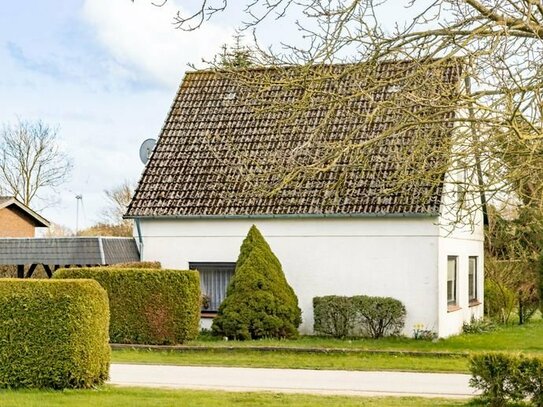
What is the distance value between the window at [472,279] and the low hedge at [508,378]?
16.5m

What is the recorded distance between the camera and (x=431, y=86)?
13.4m

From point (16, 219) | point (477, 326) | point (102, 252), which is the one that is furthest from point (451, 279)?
point (16, 219)

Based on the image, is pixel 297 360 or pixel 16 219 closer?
pixel 297 360

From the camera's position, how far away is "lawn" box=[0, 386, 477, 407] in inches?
525

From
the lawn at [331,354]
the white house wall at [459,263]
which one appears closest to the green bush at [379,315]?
the lawn at [331,354]

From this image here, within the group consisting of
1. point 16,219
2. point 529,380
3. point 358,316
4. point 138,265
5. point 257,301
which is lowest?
point 529,380

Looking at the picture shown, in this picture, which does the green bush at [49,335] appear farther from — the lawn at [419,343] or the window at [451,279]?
the window at [451,279]

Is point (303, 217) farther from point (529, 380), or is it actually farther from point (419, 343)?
point (529, 380)

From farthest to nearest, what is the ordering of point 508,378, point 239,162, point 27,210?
point 27,210 → point 239,162 → point 508,378

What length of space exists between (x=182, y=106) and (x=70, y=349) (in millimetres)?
15504

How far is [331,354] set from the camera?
800 inches

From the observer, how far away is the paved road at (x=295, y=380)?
599 inches

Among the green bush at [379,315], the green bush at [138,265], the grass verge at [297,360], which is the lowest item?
the grass verge at [297,360]

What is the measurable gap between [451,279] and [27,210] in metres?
26.2
